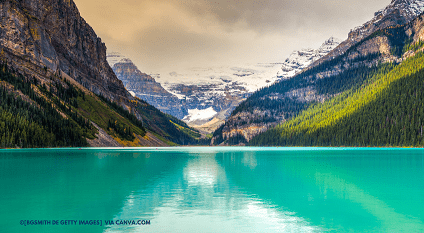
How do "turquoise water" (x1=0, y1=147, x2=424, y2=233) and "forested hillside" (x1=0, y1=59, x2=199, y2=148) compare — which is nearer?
"turquoise water" (x1=0, y1=147, x2=424, y2=233)

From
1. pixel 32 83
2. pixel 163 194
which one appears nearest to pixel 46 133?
pixel 32 83

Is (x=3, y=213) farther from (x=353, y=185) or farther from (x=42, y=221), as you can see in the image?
(x=353, y=185)

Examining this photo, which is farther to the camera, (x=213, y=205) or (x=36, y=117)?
(x=36, y=117)

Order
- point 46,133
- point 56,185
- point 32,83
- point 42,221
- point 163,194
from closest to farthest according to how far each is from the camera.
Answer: point 42,221
point 163,194
point 56,185
point 46,133
point 32,83

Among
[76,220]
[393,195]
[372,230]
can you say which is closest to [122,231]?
[76,220]

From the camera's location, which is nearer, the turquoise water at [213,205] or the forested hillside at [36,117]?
the turquoise water at [213,205]

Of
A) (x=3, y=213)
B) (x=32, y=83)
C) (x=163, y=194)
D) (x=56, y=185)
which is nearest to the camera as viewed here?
(x=3, y=213)

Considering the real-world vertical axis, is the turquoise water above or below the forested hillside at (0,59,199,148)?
below

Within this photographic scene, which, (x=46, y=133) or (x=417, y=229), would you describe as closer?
(x=417, y=229)

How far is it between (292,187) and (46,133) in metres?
141

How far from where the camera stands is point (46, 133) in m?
151

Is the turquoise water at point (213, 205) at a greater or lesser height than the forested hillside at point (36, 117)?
lesser

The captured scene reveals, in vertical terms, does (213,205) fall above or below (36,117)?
below

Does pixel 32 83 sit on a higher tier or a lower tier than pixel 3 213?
higher
